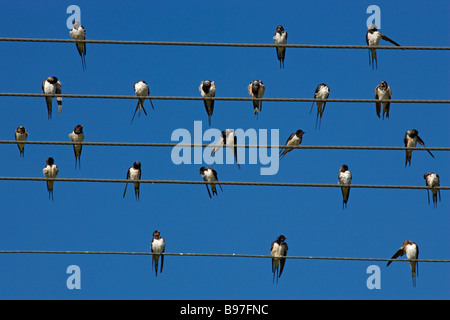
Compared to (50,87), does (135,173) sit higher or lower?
lower

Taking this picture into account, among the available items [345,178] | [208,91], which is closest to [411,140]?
[345,178]

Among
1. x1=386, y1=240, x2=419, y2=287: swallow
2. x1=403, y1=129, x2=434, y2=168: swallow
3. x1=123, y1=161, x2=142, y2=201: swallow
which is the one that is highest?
x1=403, y1=129, x2=434, y2=168: swallow

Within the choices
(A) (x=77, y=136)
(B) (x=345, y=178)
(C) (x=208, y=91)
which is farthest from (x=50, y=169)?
(B) (x=345, y=178)

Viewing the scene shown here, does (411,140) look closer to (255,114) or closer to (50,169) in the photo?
(255,114)

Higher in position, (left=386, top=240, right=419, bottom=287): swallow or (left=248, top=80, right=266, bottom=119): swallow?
(left=248, top=80, right=266, bottom=119): swallow

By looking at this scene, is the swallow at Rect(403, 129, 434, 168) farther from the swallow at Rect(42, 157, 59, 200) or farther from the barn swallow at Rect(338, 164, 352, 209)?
the swallow at Rect(42, 157, 59, 200)

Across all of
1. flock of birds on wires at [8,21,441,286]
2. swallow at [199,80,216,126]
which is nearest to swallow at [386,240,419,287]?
flock of birds on wires at [8,21,441,286]

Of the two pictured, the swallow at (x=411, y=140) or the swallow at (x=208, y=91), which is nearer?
the swallow at (x=208, y=91)

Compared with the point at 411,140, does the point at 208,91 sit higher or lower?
higher

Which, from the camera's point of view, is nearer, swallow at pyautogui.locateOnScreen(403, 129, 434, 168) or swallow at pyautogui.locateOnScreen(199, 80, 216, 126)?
swallow at pyautogui.locateOnScreen(199, 80, 216, 126)

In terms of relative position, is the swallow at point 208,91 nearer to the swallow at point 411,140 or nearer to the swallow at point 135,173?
the swallow at point 135,173

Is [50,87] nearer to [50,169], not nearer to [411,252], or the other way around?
[50,169]

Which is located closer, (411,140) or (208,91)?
(208,91)

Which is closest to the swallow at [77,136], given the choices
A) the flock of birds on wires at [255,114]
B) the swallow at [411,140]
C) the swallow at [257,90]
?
the flock of birds on wires at [255,114]
